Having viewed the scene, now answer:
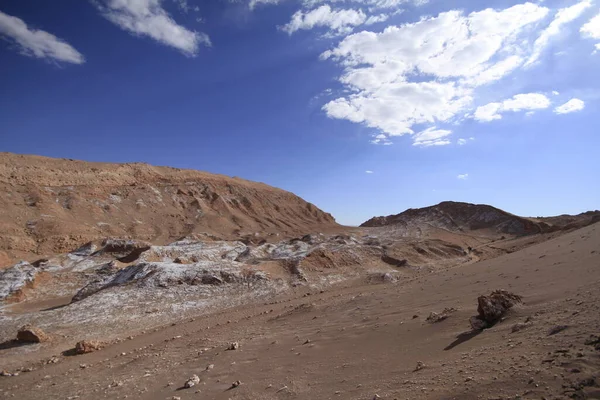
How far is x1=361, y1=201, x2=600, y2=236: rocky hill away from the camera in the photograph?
169 feet

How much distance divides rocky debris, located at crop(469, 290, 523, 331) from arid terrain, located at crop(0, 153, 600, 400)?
0.28 ft

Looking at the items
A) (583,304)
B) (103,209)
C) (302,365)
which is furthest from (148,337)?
(103,209)

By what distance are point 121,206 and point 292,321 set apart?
144 ft

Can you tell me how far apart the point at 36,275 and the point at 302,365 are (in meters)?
21.6

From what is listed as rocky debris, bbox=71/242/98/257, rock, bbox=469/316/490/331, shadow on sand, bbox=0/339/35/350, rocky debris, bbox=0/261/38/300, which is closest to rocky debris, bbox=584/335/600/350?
rock, bbox=469/316/490/331

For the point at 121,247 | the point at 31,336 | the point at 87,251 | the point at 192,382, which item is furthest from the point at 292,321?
the point at 87,251

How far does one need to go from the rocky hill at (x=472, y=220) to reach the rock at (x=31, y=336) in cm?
4517

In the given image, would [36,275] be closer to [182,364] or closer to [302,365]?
[182,364]

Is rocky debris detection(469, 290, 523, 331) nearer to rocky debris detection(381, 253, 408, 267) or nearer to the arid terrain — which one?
the arid terrain

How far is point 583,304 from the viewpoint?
20.1ft

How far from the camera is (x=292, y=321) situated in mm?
12844

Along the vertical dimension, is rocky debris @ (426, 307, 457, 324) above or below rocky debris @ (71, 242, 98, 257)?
below

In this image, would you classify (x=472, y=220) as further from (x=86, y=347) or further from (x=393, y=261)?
(x=86, y=347)

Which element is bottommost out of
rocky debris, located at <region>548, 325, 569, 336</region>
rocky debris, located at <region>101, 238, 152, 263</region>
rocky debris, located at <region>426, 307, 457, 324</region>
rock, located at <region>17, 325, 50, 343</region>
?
rocky debris, located at <region>426, 307, 457, 324</region>
